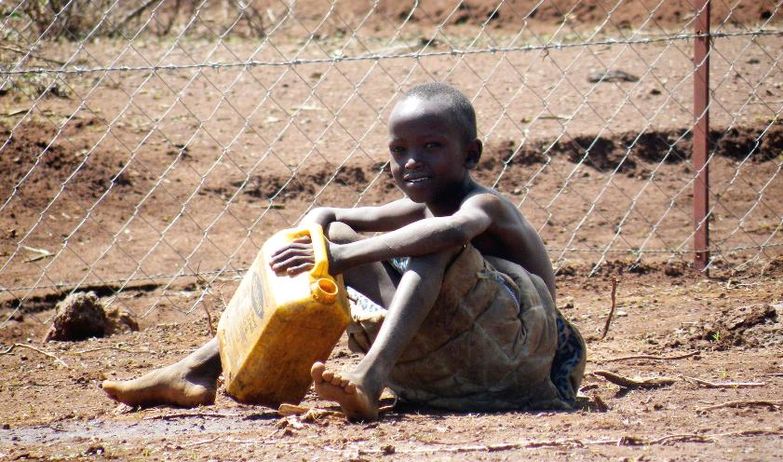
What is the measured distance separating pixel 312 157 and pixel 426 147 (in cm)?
327

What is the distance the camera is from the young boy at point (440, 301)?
10.9 ft

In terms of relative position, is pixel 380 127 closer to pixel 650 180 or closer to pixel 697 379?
pixel 650 180

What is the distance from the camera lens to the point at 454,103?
3758 mm

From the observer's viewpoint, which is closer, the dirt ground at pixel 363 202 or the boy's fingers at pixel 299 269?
the dirt ground at pixel 363 202

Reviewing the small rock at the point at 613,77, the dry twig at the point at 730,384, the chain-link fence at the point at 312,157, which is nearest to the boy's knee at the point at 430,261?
the dry twig at the point at 730,384

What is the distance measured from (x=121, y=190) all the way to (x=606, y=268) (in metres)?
2.66

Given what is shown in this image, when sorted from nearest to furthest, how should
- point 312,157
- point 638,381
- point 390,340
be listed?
point 390,340
point 638,381
point 312,157

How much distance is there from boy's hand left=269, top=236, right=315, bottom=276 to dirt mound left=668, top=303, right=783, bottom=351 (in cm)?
181

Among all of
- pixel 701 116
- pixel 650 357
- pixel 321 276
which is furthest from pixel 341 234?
pixel 701 116

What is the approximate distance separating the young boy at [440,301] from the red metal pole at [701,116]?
216 centimetres

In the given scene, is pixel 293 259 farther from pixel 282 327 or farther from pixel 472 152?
pixel 472 152

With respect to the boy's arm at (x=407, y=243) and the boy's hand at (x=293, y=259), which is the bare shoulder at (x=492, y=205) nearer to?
the boy's arm at (x=407, y=243)

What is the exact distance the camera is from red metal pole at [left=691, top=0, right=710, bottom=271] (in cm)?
573

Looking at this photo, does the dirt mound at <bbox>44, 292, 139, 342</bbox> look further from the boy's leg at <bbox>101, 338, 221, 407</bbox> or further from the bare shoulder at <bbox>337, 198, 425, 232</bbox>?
the bare shoulder at <bbox>337, 198, 425, 232</bbox>
